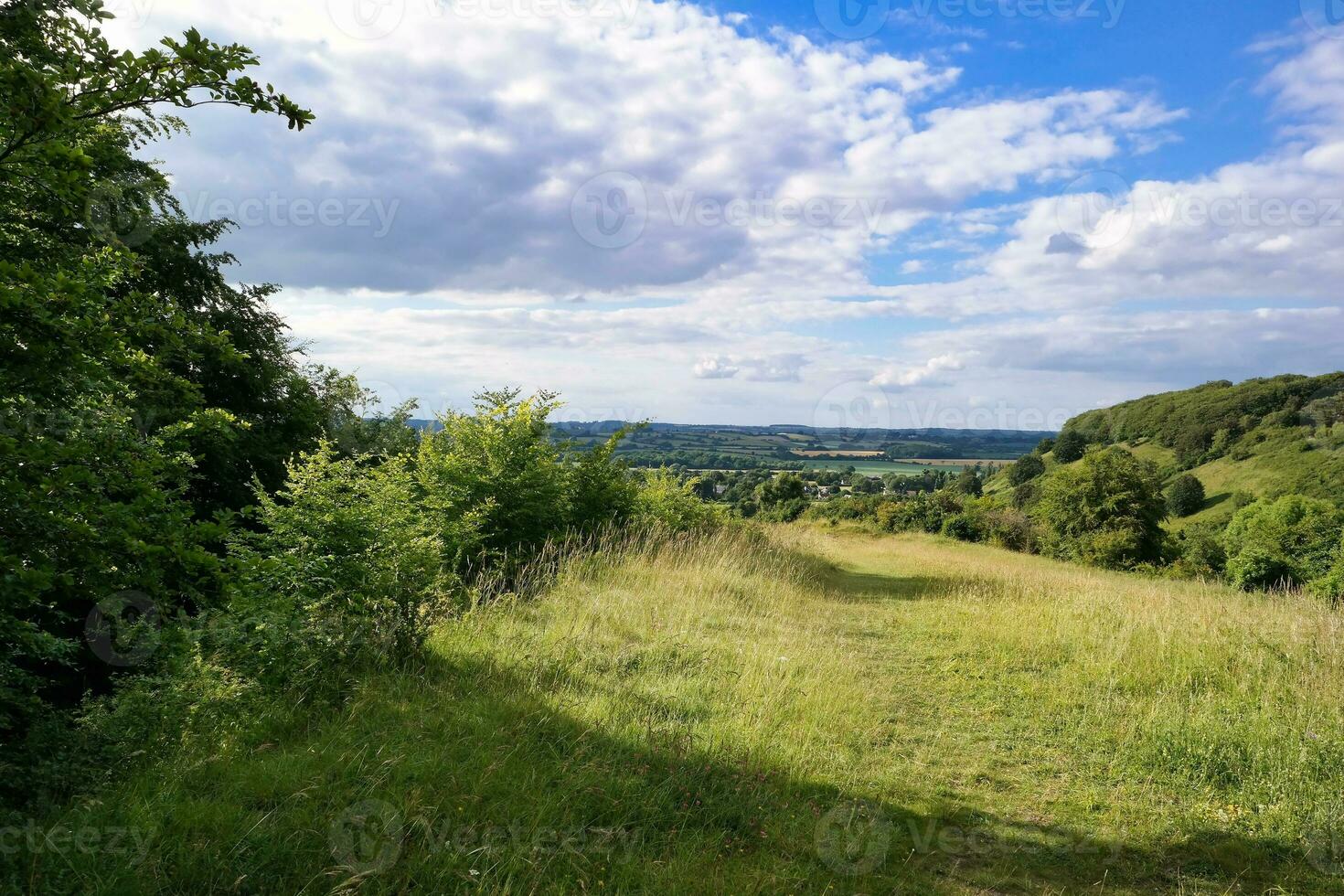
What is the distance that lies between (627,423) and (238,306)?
10.7 m

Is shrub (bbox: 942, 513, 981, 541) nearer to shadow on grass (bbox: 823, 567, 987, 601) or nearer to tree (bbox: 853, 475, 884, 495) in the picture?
tree (bbox: 853, 475, 884, 495)

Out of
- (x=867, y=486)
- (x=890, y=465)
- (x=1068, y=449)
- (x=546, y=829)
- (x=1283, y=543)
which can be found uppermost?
(x=1068, y=449)

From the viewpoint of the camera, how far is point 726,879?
3342 millimetres

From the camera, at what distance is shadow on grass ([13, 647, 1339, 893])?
118 inches

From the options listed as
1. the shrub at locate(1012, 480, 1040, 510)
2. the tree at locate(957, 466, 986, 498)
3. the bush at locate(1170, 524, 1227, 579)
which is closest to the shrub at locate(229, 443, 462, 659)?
the bush at locate(1170, 524, 1227, 579)

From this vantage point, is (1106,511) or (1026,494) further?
(1026,494)

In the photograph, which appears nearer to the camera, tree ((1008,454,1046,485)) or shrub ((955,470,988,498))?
shrub ((955,470,988,498))

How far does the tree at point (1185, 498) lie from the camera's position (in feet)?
233

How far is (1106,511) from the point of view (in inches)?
1345

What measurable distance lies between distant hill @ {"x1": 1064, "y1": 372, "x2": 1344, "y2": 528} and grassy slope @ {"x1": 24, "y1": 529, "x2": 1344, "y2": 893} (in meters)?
72.2

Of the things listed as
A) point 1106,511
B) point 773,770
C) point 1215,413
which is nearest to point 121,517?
point 773,770

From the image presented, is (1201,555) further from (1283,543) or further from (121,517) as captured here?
(121,517)

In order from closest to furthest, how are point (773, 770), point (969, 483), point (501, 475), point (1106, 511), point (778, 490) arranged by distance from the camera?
1. point (773, 770)
2. point (501, 475)
3. point (1106, 511)
4. point (778, 490)
5. point (969, 483)

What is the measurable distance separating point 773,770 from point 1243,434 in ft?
367
